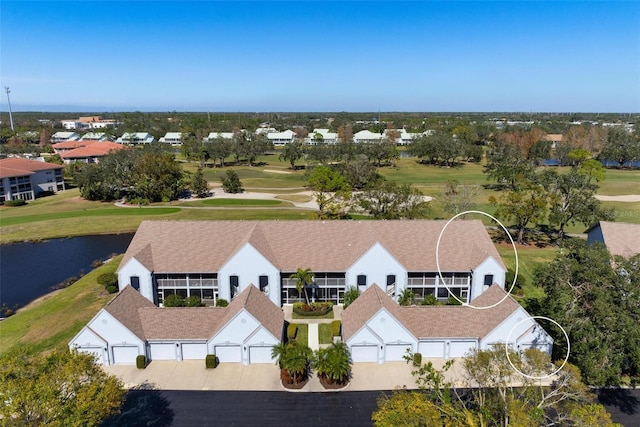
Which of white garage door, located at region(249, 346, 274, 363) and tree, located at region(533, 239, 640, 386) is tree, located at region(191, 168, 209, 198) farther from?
tree, located at region(533, 239, 640, 386)

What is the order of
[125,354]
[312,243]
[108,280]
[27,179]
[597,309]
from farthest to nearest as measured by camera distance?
[27,179]
[108,280]
[312,243]
[125,354]
[597,309]

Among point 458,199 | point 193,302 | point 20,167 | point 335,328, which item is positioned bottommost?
point 335,328

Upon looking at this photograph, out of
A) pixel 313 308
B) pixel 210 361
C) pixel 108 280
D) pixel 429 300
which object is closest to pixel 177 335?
pixel 210 361

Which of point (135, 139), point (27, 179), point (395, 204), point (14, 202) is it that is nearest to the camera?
point (395, 204)

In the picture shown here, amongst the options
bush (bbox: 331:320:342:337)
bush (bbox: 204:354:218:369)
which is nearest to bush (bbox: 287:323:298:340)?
bush (bbox: 331:320:342:337)

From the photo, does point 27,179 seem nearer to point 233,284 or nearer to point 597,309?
point 233,284

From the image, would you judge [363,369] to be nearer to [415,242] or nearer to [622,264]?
[415,242]
